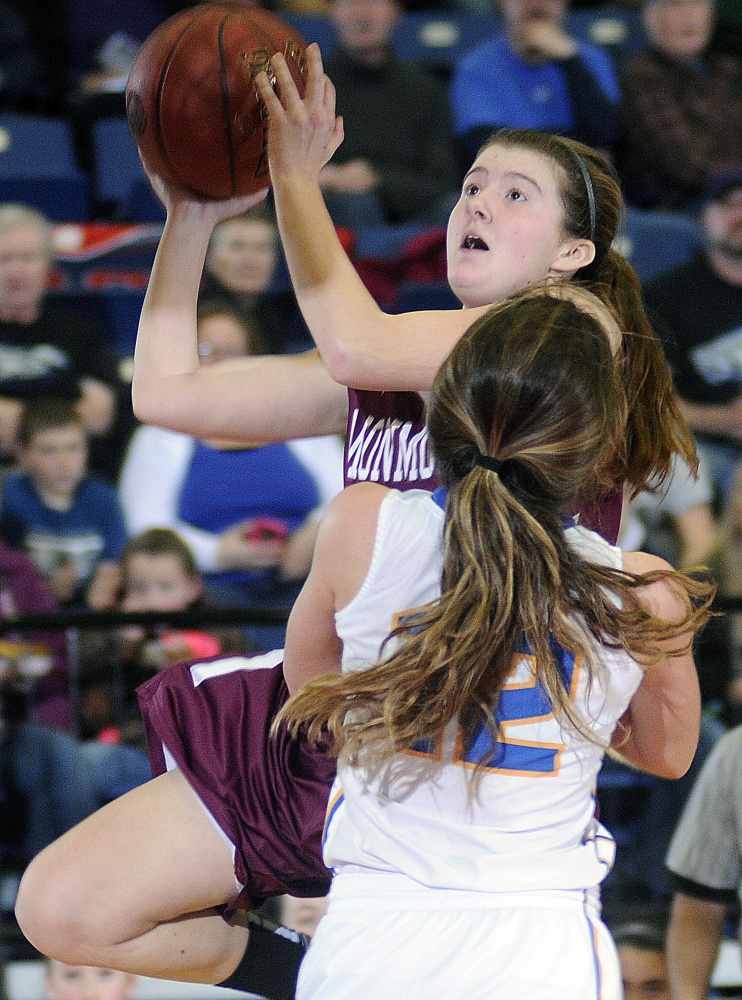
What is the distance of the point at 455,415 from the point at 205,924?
0.98 m

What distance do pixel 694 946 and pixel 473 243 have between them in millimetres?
1587

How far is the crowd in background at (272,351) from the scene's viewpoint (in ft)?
9.87

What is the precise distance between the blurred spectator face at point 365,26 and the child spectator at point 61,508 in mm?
2240

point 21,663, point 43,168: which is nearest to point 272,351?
point 21,663

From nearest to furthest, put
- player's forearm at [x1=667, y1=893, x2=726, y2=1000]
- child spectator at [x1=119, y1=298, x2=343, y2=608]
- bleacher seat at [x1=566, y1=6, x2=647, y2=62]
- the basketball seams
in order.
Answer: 1. the basketball seams
2. player's forearm at [x1=667, y1=893, x2=726, y2=1000]
3. child spectator at [x1=119, y1=298, x2=343, y2=608]
4. bleacher seat at [x1=566, y1=6, x2=647, y2=62]

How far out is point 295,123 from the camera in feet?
6.26

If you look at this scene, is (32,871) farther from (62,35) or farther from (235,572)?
(62,35)

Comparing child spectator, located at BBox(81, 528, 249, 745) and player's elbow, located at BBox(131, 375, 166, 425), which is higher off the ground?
player's elbow, located at BBox(131, 375, 166, 425)

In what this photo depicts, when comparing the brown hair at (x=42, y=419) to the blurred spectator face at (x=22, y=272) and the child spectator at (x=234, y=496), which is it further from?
the blurred spectator face at (x=22, y=272)

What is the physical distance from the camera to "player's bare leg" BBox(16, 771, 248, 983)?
1856 millimetres

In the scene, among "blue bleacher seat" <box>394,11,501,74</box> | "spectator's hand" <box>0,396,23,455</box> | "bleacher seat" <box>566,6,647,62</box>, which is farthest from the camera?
"bleacher seat" <box>566,6,647,62</box>

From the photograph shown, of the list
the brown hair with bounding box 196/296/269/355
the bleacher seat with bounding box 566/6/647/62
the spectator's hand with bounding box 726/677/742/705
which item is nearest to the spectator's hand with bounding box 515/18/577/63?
the bleacher seat with bounding box 566/6/647/62

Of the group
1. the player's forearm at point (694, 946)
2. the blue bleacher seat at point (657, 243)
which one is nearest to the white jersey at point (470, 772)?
the player's forearm at point (694, 946)

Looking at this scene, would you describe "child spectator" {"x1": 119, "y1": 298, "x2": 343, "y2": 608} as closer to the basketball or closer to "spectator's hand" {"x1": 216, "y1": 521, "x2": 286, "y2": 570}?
"spectator's hand" {"x1": 216, "y1": 521, "x2": 286, "y2": 570}
